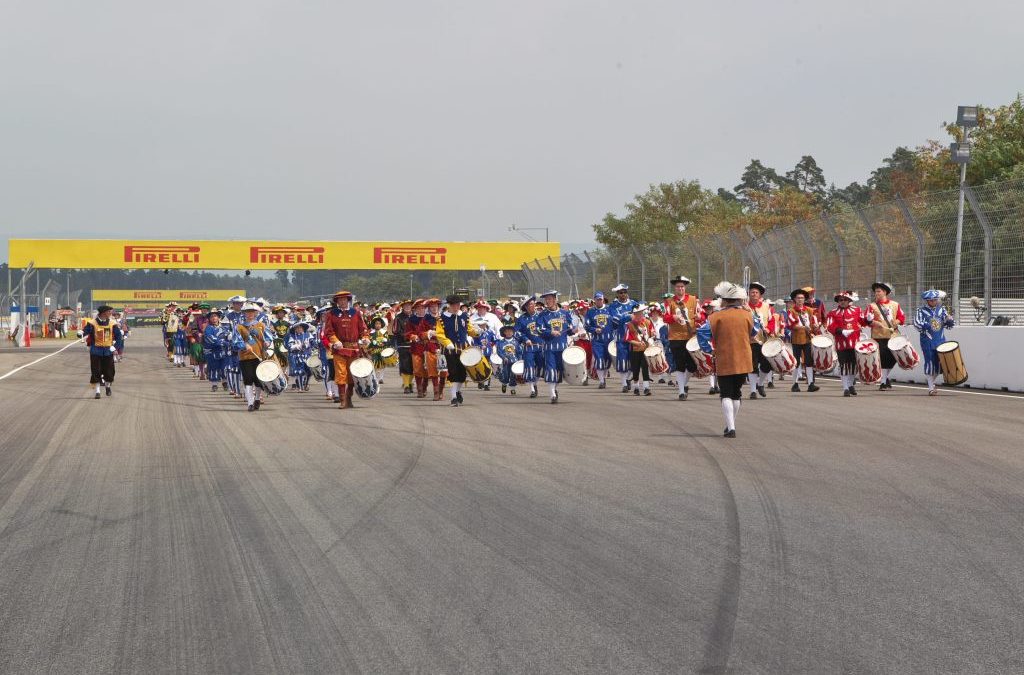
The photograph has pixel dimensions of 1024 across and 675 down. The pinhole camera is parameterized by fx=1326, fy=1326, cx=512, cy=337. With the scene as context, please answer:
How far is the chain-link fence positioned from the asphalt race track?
285 inches

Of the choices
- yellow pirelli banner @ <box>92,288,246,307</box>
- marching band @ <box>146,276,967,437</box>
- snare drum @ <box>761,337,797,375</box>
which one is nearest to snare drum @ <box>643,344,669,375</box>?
marching band @ <box>146,276,967,437</box>

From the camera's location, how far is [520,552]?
7.32m

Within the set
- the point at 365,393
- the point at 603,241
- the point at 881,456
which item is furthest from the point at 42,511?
the point at 603,241

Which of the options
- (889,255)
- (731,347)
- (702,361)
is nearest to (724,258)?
(889,255)

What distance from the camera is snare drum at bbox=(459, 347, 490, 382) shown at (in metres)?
20.1

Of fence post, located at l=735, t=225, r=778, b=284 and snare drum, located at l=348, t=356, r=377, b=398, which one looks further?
fence post, located at l=735, t=225, r=778, b=284

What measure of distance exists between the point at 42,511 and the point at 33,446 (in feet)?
17.1

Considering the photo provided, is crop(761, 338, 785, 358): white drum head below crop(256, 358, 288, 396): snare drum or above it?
above

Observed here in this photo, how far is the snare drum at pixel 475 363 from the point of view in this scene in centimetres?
2010

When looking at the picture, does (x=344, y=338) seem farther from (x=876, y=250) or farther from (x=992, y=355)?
(x=876, y=250)

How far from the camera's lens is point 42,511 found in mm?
9172

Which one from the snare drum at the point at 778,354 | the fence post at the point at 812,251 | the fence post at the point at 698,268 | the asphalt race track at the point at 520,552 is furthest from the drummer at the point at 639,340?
the fence post at the point at 698,268

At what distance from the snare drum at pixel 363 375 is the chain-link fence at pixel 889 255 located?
32.3 feet

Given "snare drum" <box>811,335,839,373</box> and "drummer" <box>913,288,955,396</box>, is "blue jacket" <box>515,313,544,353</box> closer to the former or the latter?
"snare drum" <box>811,335,839,373</box>
